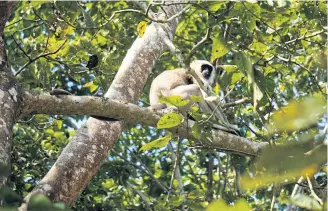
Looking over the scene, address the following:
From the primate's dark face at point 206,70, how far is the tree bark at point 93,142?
2775 mm

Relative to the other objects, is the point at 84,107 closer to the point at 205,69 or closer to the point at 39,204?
the point at 39,204

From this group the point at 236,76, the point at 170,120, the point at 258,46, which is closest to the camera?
the point at 170,120

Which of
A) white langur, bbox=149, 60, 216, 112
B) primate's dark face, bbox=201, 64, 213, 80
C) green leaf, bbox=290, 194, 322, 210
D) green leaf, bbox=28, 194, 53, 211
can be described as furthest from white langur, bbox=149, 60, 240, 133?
green leaf, bbox=28, 194, 53, 211

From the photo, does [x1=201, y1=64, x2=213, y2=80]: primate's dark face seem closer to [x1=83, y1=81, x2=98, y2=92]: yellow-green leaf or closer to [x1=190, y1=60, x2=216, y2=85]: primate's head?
[x1=190, y1=60, x2=216, y2=85]: primate's head

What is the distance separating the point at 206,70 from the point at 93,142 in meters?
4.20

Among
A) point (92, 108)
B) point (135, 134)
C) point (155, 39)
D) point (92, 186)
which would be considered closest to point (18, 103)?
point (92, 108)

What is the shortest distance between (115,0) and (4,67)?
4178mm

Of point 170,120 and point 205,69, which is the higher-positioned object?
point 205,69

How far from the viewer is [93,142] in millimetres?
3656

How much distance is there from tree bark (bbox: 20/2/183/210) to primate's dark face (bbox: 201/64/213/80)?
2775mm

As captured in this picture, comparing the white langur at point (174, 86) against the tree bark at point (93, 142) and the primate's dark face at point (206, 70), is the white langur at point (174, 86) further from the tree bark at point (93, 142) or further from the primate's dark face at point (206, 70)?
the tree bark at point (93, 142)

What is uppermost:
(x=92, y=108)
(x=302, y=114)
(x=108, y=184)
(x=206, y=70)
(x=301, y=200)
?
(x=206, y=70)

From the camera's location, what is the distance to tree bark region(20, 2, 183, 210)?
3.28 metres

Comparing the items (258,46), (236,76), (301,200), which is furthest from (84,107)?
(301,200)
